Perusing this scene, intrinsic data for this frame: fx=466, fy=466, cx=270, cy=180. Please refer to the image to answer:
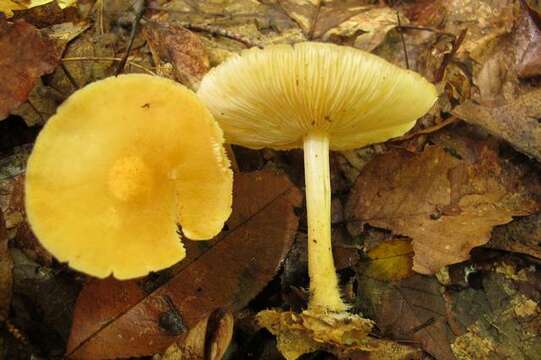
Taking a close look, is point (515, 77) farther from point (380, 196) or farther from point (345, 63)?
point (345, 63)

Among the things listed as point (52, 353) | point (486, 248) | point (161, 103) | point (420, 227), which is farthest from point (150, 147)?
point (486, 248)

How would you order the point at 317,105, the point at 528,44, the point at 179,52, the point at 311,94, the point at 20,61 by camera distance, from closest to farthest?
the point at 311,94, the point at 317,105, the point at 20,61, the point at 179,52, the point at 528,44

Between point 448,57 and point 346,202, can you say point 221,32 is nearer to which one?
point 346,202

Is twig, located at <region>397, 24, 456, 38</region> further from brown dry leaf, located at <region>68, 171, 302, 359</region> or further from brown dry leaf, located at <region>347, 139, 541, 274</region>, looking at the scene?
brown dry leaf, located at <region>68, 171, 302, 359</region>

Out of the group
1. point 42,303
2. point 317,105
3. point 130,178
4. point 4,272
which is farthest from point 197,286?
point 317,105

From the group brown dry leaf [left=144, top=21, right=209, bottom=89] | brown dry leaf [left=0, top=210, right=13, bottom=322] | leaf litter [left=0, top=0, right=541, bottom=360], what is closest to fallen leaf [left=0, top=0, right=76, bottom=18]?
leaf litter [left=0, top=0, right=541, bottom=360]

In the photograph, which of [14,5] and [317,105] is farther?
[14,5]

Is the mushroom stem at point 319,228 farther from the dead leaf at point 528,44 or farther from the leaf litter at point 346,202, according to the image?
the dead leaf at point 528,44
